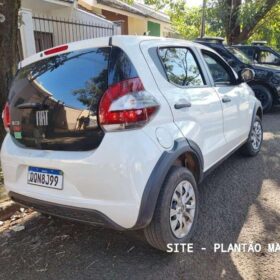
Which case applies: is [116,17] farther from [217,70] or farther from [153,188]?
[153,188]

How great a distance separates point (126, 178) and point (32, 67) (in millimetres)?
1372

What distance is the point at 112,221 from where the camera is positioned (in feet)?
7.70

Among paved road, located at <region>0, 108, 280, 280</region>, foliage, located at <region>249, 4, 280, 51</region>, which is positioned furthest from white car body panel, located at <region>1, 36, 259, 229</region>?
foliage, located at <region>249, 4, 280, 51</region>

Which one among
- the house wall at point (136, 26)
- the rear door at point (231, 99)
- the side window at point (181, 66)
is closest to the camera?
the side window at point (181, 66)

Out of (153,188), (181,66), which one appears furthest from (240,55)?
(153,188)

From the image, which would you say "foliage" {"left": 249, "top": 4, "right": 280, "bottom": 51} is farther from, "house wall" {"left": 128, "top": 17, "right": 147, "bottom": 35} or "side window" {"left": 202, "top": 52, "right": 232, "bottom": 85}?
"side window" {"left": 202, "top": 52, "right": 232, "bottom": 85}

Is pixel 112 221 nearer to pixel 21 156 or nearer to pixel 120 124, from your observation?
pixel 120 124

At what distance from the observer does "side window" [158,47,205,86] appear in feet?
9.48

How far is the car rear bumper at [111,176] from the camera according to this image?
228cm

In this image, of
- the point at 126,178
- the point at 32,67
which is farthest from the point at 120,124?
the point at 32,67

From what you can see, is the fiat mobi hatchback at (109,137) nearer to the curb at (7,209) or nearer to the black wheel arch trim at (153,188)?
the black wheel arch trim at (153,188)

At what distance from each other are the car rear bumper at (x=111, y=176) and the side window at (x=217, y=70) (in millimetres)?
1840

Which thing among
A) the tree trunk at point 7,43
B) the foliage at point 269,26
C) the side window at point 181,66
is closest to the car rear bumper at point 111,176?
the side window at point 181,66

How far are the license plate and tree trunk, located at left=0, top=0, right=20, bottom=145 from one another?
2123mm
